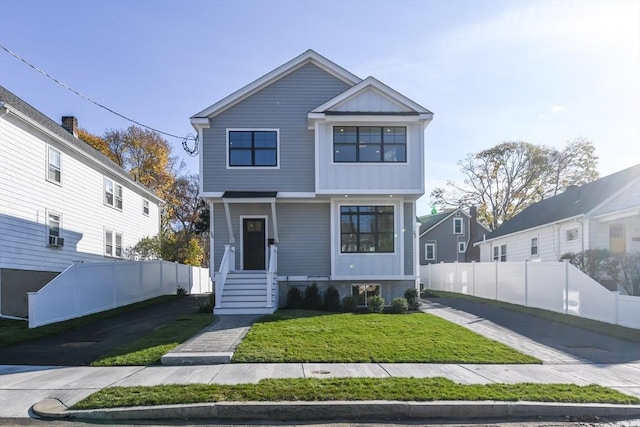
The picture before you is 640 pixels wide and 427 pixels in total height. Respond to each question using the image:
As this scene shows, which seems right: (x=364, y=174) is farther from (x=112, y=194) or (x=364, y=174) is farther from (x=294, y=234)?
(x=112, y=194)

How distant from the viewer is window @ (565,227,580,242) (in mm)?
20434

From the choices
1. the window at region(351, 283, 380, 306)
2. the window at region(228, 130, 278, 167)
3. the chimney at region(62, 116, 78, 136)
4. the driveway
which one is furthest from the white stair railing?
the chimney at region(62, 116, 78, 136)

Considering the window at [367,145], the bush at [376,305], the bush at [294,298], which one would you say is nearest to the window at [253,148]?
the window at [367,145]

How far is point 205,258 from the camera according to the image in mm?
49219

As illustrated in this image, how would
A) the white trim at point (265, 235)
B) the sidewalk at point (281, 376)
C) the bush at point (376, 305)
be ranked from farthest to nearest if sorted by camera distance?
the white trim at point (265, 235), the bush at point (376, 305), the sidewalk at point (281, 376)

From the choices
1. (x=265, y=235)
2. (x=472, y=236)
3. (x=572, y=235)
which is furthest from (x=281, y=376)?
(x=472, y=236)

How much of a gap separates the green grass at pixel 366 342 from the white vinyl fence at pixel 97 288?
633 cm

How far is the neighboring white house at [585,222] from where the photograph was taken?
60.0 feet

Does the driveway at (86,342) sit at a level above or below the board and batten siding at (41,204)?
below

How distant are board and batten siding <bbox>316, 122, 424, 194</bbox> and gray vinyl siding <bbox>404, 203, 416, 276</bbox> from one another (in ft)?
4.51

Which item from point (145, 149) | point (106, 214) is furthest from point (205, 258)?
point (106, 214)

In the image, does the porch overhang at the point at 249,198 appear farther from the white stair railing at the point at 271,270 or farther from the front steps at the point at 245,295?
the front steps at the point at 245,295

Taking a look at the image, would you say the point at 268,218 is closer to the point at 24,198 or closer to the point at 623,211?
the point at 24,198

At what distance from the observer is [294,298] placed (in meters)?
15.5
